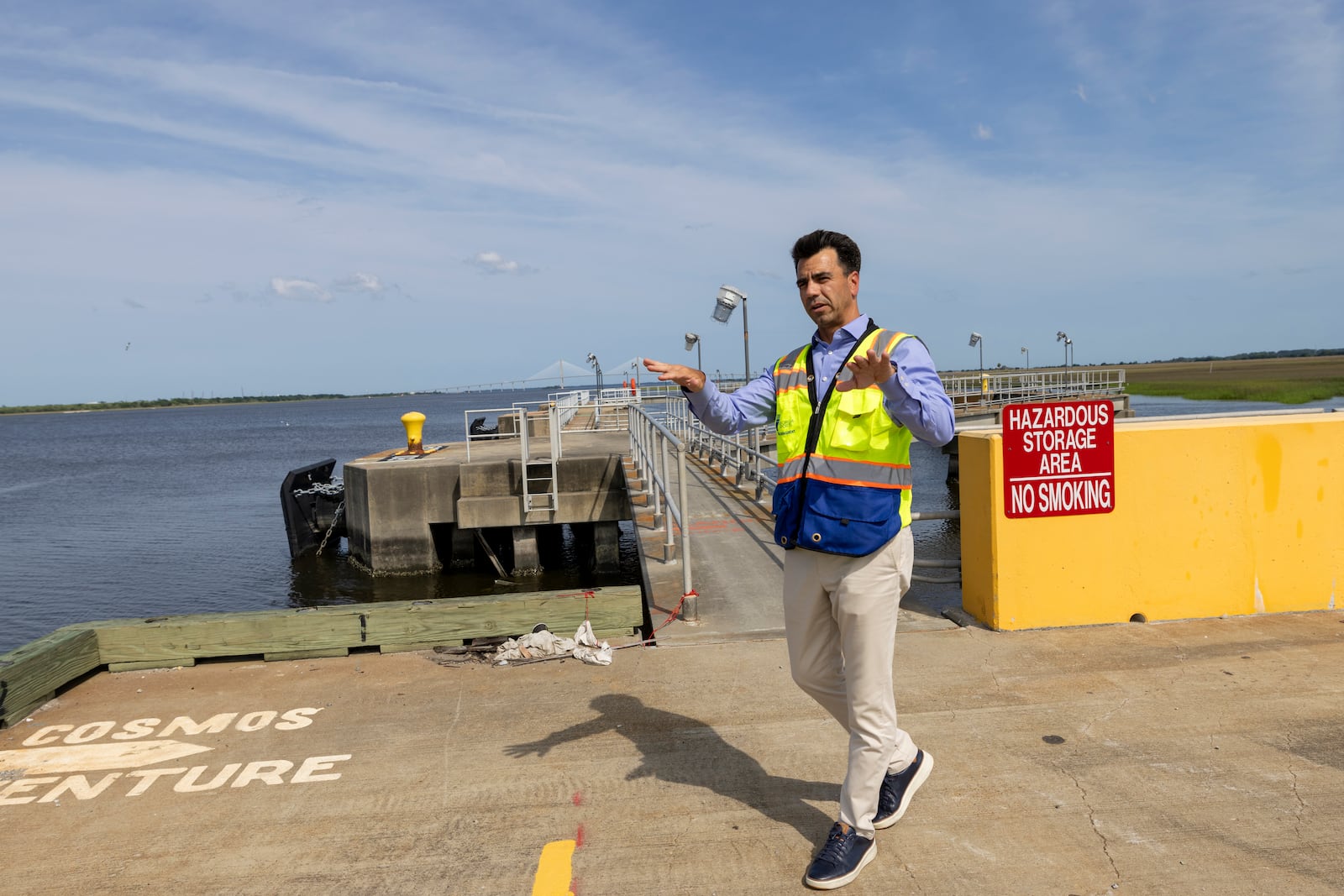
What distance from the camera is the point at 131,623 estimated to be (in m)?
5.55

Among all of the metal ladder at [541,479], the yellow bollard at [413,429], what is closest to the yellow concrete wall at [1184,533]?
the metal ladder at [541,479]

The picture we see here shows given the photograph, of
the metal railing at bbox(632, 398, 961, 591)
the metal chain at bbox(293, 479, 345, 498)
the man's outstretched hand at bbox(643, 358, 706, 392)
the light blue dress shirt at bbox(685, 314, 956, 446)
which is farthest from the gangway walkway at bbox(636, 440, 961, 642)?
the metal chain at bbox(293, 479, 345, 498)

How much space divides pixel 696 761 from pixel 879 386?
6.60 feet

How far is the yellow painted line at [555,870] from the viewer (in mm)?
2910

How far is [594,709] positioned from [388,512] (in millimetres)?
12925

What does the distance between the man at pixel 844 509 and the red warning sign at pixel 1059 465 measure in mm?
2470

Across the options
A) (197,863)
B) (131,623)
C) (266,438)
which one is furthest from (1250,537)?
(266,438)

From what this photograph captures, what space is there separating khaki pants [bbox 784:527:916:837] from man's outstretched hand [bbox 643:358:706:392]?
691 millimetres

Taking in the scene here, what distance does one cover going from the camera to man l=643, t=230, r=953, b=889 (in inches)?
114

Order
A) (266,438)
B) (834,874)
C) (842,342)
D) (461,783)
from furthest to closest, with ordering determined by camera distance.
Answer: (266,438) < (461,783) < (842,342) < (834,874)

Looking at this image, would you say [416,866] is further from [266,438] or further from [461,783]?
[266,438]

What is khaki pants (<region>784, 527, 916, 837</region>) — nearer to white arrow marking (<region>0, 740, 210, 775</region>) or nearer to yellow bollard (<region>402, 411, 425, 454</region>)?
white arrow marking (<region>0, 740, 210, 775</region>)

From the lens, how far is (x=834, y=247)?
9.86 ft

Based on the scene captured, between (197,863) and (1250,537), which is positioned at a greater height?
(1250,537)
